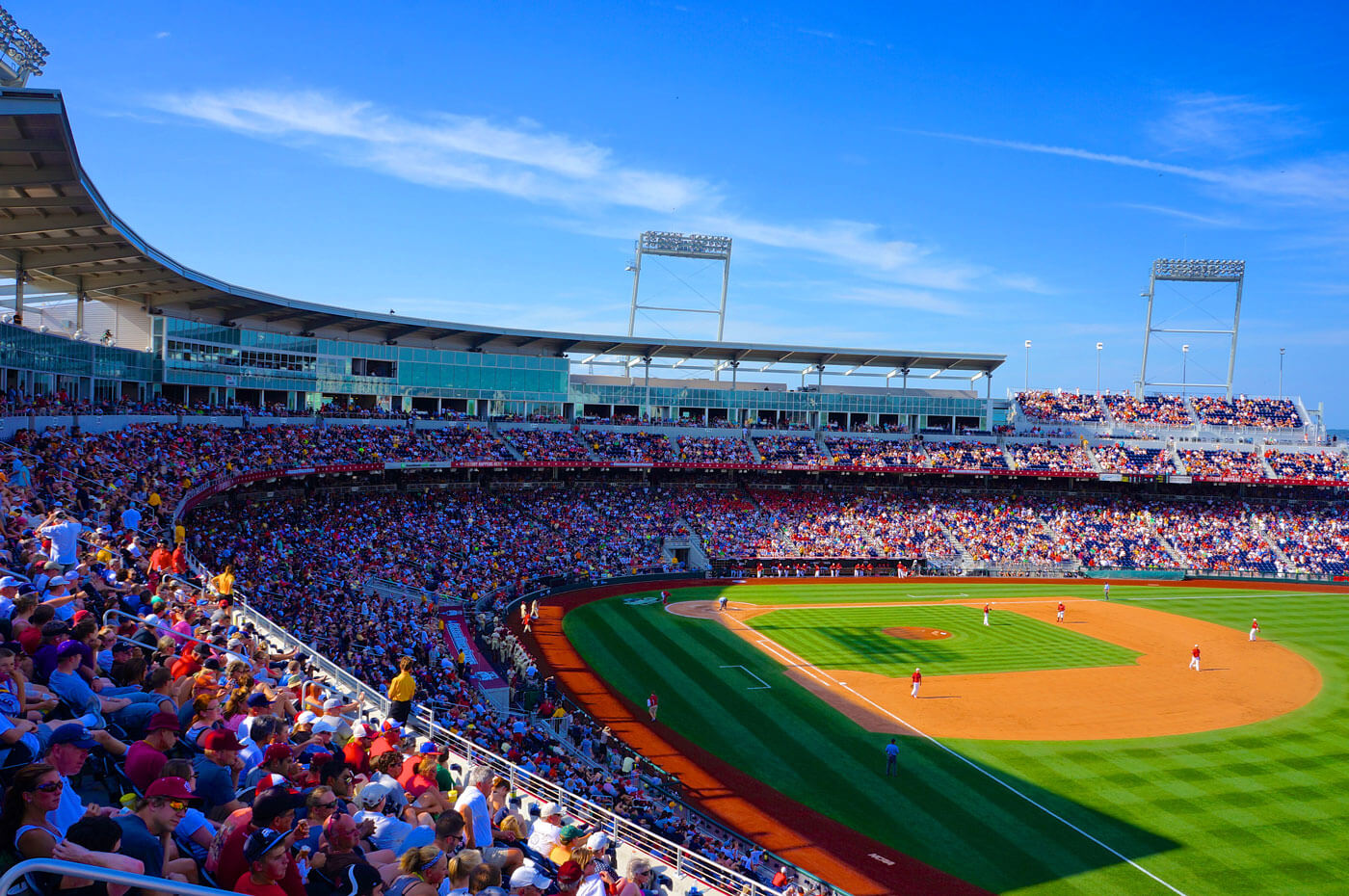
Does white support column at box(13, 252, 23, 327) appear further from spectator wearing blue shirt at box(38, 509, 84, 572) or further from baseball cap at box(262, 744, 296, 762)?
baseball cap at box(262, 744, 296, 762)

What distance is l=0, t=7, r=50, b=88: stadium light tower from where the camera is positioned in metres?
20.7

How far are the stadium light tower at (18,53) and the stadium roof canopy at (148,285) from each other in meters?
3.10

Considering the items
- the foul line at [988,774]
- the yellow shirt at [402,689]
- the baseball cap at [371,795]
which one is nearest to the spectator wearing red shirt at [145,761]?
the baseball cap at [371,795]

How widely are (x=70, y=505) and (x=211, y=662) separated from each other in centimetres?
1194

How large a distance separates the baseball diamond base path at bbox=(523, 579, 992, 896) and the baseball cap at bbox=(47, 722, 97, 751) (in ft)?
48.8

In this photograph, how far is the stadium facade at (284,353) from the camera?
23781mm

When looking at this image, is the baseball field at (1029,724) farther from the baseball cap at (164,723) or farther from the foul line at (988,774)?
the baseball cap at (164,723)

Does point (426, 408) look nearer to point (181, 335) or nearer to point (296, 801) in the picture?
point (181, 335)

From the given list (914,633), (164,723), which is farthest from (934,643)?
(164,723)

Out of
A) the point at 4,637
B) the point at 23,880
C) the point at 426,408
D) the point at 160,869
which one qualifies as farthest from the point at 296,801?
the point at 426,408

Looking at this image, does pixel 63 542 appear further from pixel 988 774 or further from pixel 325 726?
pixel 988 774

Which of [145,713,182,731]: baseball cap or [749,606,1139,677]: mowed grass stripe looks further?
[749,606,1139,677]: mowed grass stripe

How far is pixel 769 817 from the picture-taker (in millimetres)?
19641

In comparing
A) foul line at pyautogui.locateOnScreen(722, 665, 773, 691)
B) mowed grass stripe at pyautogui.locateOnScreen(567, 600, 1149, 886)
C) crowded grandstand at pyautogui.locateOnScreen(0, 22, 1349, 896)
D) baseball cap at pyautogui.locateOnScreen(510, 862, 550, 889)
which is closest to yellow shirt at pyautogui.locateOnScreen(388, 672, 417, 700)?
crowded grandstand at pyautogui.locateOnScreen(0, 22, 1349, 896)
